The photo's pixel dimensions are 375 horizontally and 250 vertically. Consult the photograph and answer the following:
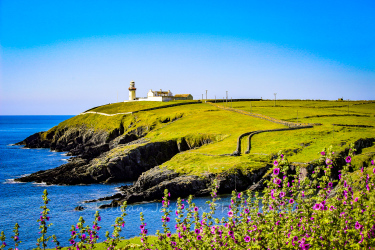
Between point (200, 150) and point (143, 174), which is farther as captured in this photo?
point (200, 150)

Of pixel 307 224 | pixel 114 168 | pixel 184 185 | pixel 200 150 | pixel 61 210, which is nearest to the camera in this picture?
pixel 307 224

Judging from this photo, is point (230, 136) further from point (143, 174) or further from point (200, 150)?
point (143, 174)

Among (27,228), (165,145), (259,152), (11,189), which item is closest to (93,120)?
(165,145)

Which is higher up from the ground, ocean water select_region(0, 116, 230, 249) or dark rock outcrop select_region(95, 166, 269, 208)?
dark rock outcrop select_region(95, 166, 269, 208)

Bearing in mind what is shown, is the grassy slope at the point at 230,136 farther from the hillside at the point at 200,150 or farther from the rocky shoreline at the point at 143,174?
the rocky shoreline at the point at 143,174

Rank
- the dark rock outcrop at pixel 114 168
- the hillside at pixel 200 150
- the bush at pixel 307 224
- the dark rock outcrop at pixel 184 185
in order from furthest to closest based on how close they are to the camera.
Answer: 1. the dark rock outcrop at pixel 114 168
2. the hillside at pixel 200 150
3. the dark rock outcrop at pixel 184 185
4. the bush at pixel 307 224

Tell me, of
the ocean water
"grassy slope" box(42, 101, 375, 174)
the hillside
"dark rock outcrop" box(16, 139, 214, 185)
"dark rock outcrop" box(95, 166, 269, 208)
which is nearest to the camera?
the ocean water

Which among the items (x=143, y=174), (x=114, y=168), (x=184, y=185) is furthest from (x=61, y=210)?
(x=114, y=168)

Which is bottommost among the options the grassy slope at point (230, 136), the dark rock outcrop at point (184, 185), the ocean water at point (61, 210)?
the ocean water at point (61, 210)

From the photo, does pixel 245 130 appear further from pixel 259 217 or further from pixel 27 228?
pixel 259 217

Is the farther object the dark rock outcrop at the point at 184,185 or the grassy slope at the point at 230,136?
the grassy slope at the point at 230,136

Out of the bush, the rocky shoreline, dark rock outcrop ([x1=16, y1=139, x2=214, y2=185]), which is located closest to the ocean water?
the rocky shoreline

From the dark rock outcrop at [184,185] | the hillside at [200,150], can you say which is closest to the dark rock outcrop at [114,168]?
the hillside at [200,150]

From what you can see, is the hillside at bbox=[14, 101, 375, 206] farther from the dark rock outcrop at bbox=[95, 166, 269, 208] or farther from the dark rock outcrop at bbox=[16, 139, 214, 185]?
the dark rock outcrop at bbox=[95, 166, 269, 208]
